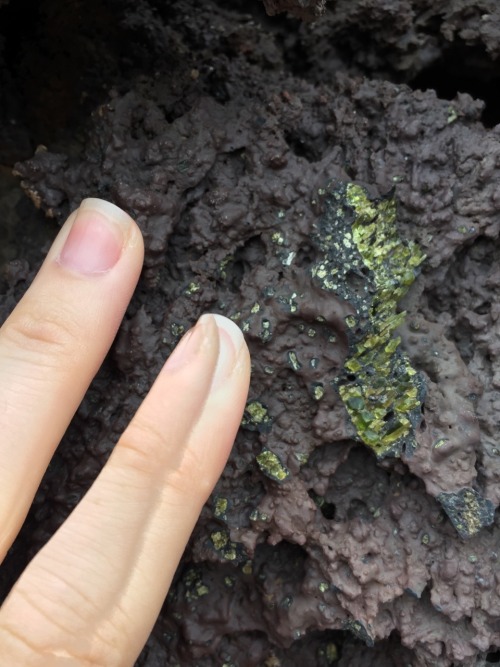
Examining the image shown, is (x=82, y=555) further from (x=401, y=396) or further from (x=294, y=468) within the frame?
(x=401, y=396)

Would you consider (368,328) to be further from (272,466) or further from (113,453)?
(113,453)

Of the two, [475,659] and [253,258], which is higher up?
[253,258]

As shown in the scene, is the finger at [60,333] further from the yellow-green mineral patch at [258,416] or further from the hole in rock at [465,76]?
the hole in rock at [465,76]

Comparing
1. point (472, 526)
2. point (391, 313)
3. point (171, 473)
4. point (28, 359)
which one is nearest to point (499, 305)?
point (391, 313)

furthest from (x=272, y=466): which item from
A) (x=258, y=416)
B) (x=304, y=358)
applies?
(x=304, y=358)

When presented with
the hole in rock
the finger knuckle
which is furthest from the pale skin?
the hole in rock

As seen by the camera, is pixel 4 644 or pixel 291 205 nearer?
pixel 4 644
